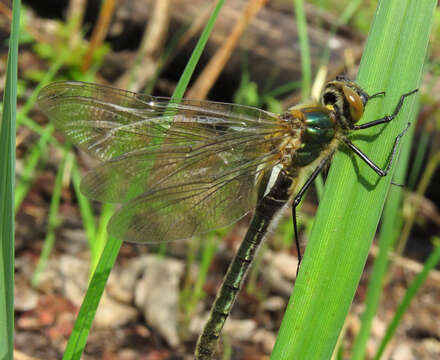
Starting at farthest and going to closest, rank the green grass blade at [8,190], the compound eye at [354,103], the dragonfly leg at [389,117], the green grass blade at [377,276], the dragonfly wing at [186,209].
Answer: the green grass blade at [377,276] < the dragonfly wing at [186,209] < the compound eye at [354,103] < the dragonfly leg at [389,117] < the green grass blade at [8,190]

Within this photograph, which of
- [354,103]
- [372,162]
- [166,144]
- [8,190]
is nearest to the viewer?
[8,190]

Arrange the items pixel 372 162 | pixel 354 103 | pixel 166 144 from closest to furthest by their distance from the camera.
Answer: pixel 372 162
pixel 354 103
pixel 166 144

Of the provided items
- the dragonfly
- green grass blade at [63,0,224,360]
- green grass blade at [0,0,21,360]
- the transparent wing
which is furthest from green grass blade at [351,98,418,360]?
green grass blade at [0,0,21,360]

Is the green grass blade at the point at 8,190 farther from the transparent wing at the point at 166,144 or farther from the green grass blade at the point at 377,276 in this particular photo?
the green grass blade at the point at 377,276

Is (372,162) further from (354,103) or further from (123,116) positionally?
(123,116)

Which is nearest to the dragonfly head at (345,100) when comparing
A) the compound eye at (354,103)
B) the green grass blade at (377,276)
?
the compound eye at (354,103)

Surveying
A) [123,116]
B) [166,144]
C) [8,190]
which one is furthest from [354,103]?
[8,190]
